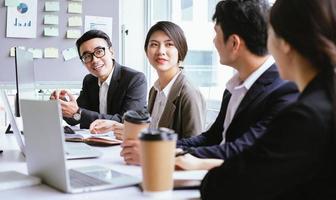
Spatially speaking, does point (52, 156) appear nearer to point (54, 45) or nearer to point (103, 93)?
point (103, 93)

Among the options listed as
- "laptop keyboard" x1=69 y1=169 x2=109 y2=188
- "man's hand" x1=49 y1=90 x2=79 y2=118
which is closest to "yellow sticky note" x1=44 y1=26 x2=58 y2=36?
"man's hand" x1=49 y1=90 x2=79 y2=118

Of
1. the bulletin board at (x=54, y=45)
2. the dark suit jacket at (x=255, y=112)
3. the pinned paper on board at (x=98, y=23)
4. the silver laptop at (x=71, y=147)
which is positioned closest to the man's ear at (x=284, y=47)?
the dark suit jacket at (x=255, y=112)

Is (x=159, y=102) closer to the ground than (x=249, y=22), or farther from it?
closer to the ground

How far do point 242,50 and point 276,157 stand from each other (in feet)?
2.21

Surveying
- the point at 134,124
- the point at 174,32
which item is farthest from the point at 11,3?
the point at 134,124

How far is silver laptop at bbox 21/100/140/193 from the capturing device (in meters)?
0.96

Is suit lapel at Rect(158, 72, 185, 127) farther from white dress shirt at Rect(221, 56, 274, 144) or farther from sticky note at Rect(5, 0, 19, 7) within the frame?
sticky note at Rect(5, 0, 19, 7)

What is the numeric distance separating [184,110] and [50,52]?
1.94 meters

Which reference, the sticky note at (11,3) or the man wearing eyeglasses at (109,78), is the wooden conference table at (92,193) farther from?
the sticky note at (11,3)

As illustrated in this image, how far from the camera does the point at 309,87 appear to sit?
2.78ft

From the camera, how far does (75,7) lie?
356cm

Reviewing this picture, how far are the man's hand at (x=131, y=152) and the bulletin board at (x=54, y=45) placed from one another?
2.27m

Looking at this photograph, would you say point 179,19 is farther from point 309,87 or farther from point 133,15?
point 309,87

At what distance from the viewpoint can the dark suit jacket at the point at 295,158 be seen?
766 millimetres
